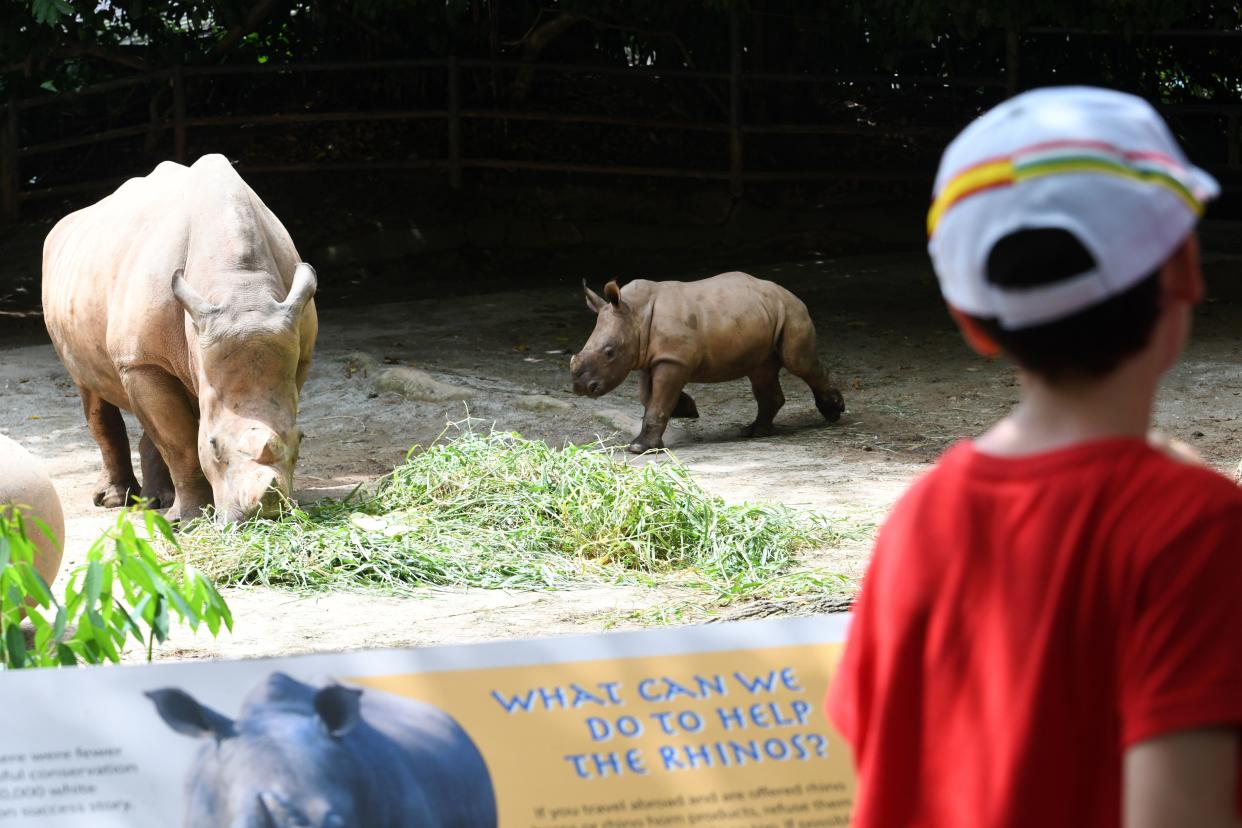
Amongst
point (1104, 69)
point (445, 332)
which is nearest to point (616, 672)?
point (445, 332)

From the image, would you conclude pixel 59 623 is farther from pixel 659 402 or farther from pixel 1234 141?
pixel 1234 141

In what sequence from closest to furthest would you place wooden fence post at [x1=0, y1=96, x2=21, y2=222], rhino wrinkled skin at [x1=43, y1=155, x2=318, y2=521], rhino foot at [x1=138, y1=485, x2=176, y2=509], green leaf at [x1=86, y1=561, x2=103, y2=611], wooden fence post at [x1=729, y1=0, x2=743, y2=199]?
green leaf at [x1=86, y1=561, x2=103, y2=611] < rhino wrinkled skin at [x1=43, y1=155, x2=318, y2=521] < rhino foot at [x1=138, y1=485, x2=176, y2=509] < wooden fence post at [x1=729, y1=0, x2=743, y2=199] < wooden fence post at [x1=0, y1=96, x2=21, y2=222]

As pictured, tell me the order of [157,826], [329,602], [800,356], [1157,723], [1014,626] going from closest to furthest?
[1157,723], [1014,626], [157,826], [329,602], [800,356]

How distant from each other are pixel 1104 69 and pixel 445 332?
847cm

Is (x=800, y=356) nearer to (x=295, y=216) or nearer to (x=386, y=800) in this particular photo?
(x=386, y=800)

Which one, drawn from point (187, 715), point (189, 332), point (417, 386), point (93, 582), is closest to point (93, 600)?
point (93, 582)

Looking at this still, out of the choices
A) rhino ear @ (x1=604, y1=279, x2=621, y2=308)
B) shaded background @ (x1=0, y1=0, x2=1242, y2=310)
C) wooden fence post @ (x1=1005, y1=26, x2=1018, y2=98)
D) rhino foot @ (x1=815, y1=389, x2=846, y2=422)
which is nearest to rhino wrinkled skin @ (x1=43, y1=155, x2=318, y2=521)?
rhino ear @ (x1=604, y1=279, x2=621, y2=308)

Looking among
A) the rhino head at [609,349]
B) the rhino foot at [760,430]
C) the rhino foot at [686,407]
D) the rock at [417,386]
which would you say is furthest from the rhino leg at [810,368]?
the rock at [417,386]

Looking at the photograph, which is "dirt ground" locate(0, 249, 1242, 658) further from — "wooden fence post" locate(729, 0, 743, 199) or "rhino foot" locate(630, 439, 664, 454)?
"wooden fence post" locate(729, 0, 743, 199)

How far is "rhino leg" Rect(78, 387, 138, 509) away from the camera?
839cm

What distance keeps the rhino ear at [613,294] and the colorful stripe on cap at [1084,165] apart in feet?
23.7

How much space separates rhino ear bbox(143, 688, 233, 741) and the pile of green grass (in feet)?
11.1

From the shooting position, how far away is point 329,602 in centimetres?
568

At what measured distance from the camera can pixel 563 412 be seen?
9.73 m
